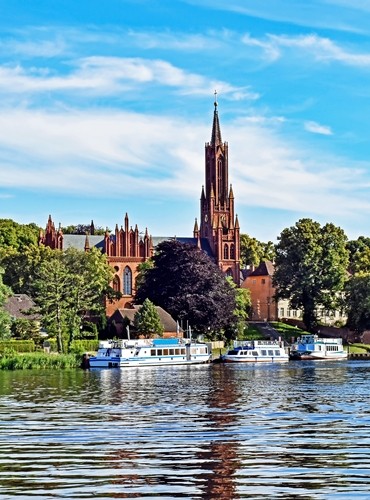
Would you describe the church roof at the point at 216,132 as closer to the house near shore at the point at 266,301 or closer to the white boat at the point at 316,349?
the house near shore at the point at 266,301

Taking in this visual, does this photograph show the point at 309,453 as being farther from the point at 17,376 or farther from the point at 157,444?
the point at 17,376

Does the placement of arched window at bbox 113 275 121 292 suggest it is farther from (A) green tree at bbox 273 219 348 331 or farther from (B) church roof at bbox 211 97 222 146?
(B) church roof at bbox 211 97 222 146

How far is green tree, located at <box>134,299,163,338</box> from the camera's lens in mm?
111625

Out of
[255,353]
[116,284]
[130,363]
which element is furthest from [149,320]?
[116,284]

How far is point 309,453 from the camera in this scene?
28359 mm

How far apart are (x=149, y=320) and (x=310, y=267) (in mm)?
37675

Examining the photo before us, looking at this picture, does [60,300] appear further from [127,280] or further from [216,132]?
[216,132]

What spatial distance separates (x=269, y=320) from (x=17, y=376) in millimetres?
97890

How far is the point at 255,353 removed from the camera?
111000 mm

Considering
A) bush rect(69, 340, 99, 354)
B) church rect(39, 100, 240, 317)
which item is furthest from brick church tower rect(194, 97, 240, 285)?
bush rect(69, 340, 99, 354)

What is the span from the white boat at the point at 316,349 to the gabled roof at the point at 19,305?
105 ft

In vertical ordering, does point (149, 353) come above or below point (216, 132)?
below

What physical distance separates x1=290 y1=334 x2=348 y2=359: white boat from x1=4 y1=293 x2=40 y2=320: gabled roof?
31.9 m

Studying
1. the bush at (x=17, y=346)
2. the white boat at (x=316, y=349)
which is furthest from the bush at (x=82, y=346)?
the white boat at (x=316, y=349)
